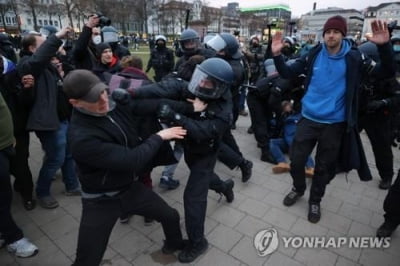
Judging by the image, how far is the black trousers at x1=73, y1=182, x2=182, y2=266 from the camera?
194 cm

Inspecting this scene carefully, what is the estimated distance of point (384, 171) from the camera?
3.84 metres

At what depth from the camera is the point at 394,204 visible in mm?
2715

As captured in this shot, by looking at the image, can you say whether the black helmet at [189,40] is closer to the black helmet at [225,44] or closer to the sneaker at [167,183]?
the black helmet at [225,44]

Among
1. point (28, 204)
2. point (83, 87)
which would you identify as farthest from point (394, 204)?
point (28, 204)

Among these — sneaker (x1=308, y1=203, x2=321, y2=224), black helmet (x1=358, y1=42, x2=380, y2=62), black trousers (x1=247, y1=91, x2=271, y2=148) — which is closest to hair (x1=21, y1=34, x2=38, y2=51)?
black trousers (x1=247, y1=91, x2=271, y2=148)

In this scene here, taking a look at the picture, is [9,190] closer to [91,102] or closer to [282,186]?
[91,102]

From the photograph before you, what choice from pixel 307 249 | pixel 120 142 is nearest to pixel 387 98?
pixel 307 249

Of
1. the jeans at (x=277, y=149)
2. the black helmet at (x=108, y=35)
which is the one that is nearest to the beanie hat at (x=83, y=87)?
the jeans at (x=277, y=149)

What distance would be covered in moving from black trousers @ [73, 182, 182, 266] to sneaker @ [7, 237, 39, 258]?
92 centimetres

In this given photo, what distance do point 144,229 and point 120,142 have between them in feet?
4.56

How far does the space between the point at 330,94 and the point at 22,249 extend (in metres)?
3.25

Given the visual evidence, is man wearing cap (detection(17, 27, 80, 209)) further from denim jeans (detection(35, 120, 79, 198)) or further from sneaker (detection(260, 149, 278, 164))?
sneaker (detection(260, 149, 278, 164))

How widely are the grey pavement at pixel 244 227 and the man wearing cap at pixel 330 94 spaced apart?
1.16 feet

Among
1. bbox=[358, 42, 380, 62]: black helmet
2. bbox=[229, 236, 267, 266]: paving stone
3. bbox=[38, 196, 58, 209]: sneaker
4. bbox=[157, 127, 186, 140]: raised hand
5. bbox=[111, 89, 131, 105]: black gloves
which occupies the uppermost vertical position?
bbox=[358, 42, 380, 62]: black helmet
